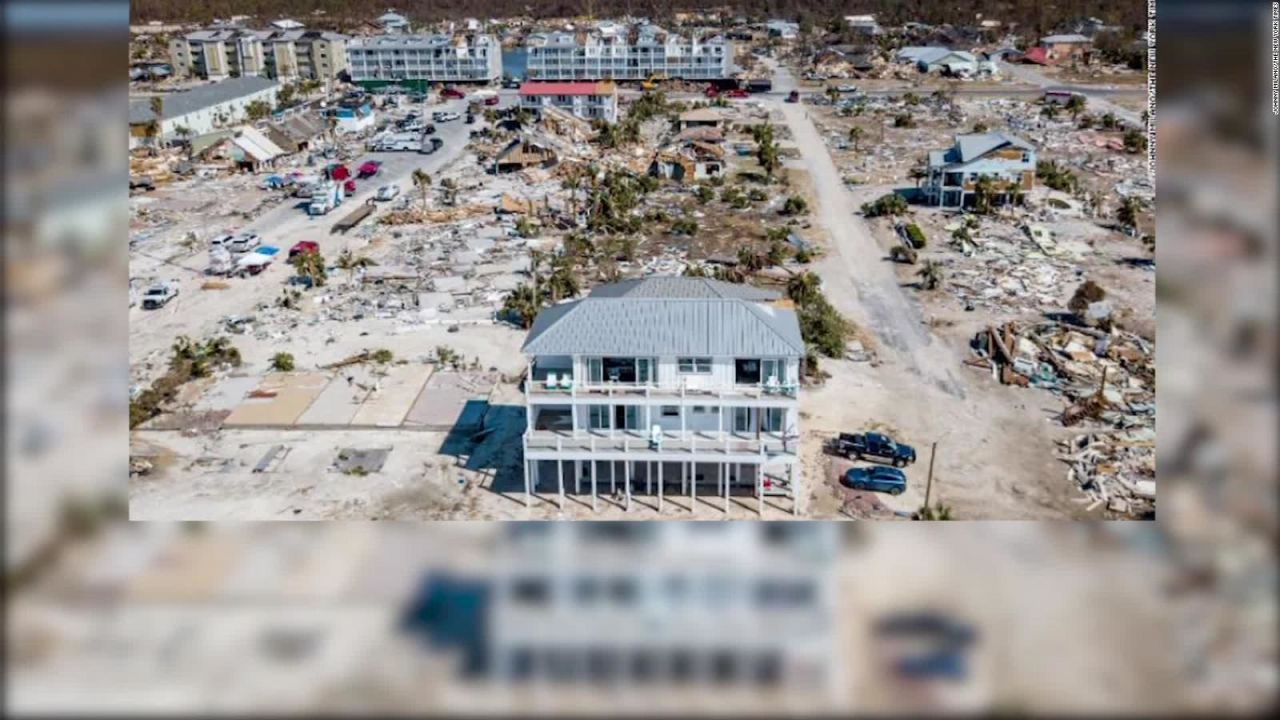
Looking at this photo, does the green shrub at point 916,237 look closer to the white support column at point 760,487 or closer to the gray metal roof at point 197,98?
the white support column at point 760,487

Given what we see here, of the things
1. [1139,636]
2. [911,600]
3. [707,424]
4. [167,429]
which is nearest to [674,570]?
[911,600]

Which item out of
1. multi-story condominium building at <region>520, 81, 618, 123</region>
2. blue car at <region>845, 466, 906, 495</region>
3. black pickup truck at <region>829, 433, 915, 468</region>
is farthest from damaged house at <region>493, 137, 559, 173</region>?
blue car at <region>845, 466, 906, 495</region>

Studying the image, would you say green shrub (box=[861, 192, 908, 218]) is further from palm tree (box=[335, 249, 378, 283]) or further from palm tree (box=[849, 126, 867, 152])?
palm tree (box=[335, 249, 378, 283])

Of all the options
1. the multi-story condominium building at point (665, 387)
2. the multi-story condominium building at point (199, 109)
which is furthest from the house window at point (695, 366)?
the multi-story condominium building at point (199, 109)

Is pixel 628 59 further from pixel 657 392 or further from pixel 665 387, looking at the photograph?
pixel 657 392

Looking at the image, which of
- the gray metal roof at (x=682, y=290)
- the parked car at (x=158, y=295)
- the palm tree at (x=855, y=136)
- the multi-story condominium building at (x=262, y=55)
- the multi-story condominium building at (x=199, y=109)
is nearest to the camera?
the gray metal roof at (x=682, y=290)

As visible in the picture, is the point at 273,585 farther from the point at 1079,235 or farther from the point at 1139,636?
the point at 1079,235
